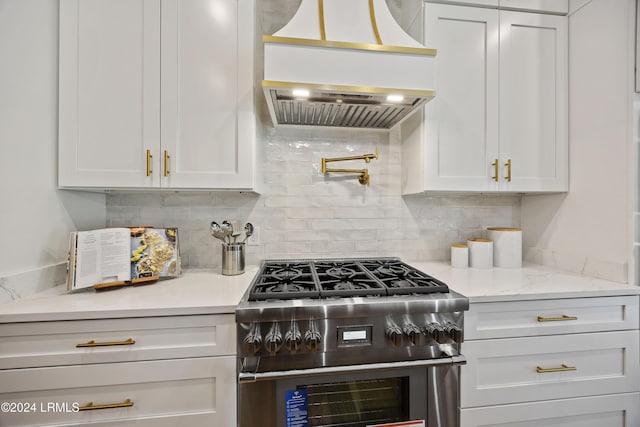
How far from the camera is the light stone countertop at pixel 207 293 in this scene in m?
1.08

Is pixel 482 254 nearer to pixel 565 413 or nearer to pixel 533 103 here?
pixel 565 413

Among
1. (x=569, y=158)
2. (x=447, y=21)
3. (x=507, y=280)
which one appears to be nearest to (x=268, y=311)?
(x=507, y=280)

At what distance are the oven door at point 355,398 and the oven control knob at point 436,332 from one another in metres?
0.13

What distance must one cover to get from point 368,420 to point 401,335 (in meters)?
0.43

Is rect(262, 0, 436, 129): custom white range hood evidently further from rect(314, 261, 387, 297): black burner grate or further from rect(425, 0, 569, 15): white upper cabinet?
rect(314, 261, 387, 297): black burner grate

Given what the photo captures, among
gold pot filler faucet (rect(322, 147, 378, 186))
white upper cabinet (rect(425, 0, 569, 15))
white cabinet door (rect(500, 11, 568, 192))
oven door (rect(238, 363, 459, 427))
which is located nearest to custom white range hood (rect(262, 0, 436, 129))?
gold pot filler faucet (rect(322, 147, 378, 186))

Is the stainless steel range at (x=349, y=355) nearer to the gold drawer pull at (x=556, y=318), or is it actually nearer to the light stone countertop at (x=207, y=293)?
the light stone countertop at (x=207, y=293)

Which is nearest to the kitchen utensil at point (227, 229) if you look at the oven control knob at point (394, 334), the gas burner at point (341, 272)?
the gas burner at point (341, 272)

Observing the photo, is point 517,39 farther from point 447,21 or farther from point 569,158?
point 569,158

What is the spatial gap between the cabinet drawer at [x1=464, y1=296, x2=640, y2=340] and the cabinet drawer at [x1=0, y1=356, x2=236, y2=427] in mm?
1120

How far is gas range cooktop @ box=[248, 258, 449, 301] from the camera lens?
1.20m

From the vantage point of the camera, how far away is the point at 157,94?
4.60 feet

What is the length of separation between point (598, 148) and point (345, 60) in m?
1.49

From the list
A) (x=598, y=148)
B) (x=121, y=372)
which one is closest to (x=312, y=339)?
(x=121, y=372)
